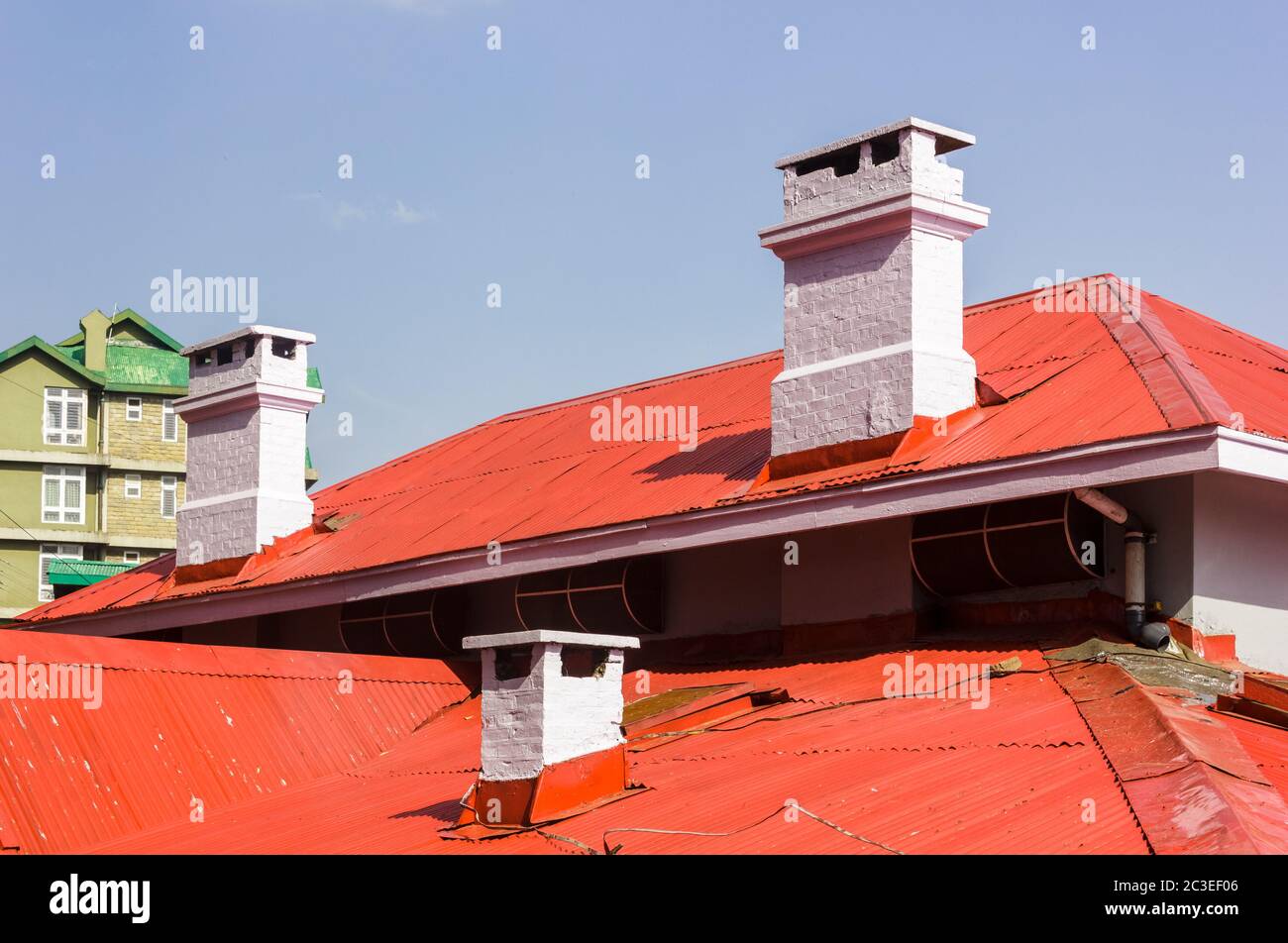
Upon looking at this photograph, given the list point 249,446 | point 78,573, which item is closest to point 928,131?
point 249,446

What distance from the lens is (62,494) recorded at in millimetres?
51469

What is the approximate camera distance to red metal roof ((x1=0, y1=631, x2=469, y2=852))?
13.8m

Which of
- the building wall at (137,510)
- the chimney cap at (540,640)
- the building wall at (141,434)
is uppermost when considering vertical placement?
the building wall at (141,434)

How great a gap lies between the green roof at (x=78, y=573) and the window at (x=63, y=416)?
158 inches

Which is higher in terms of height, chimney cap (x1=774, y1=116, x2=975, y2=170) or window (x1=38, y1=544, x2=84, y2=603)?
chimney cap (x1=774, y1=116, x2=975, y2=170)

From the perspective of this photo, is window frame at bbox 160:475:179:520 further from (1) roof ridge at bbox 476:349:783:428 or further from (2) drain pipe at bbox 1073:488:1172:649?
(2) drain pipe at bbox 1073:488:1172:649

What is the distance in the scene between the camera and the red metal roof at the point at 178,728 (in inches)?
543

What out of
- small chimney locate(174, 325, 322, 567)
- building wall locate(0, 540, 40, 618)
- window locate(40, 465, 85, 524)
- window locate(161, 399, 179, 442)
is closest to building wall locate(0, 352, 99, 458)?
window locate(40, 465, 85, 524)

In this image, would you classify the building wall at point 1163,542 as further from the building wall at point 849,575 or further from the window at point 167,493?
the window at point 167,493

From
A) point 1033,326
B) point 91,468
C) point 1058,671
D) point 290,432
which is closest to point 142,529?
point 91,468

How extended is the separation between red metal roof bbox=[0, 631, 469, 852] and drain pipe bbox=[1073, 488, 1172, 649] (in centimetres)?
688

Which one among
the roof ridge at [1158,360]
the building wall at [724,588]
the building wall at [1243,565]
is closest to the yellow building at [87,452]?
the building wall at [724,588]

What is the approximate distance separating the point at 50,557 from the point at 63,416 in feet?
13.0

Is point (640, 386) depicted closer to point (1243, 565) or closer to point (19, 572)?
point (1243, 565)
